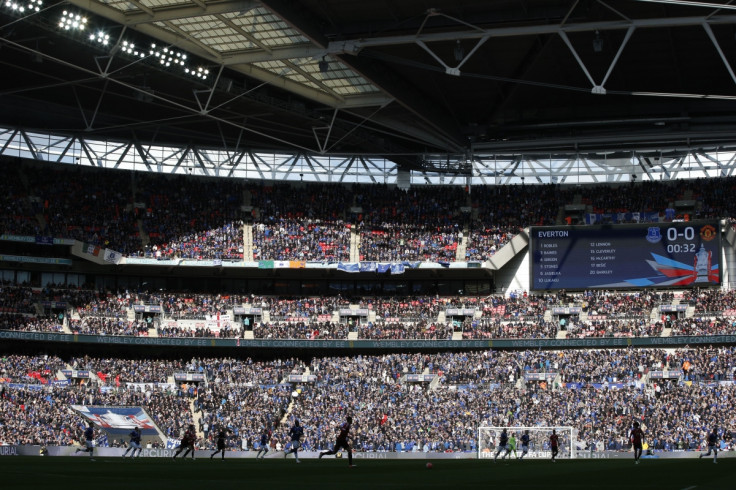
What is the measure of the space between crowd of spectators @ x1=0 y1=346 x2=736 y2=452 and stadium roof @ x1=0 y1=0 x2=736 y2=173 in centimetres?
1498

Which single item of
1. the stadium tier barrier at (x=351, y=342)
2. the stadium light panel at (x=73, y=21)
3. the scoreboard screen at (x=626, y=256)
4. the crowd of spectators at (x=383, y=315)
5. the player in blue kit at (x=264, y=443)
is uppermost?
the stadium light panel at (x=73, y=21)

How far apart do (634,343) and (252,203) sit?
2996cm

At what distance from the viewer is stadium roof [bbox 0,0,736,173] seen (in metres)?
40.5

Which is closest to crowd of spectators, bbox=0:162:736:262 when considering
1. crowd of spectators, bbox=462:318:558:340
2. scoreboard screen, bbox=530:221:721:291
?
scoreboard screen, bbox=530:221:721:291

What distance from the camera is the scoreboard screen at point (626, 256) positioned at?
59.1 metres

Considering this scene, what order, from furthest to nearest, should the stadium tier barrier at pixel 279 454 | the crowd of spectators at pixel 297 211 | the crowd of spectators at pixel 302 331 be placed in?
the crowd of spectators at pixel 297 211
the crowd of spectators at pixel 302 331
the stadium tier barrier at pixel 279 454

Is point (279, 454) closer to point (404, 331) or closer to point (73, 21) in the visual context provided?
point (404, 331)

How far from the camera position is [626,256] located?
199 feet

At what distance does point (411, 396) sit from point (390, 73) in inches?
743

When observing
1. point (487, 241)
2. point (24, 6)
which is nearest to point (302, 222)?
point (487, 241)

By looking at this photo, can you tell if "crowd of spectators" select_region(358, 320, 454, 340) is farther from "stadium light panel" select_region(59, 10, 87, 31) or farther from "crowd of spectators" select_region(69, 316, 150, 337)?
"stadium light panel" select_region(59, 10, 87, 31)

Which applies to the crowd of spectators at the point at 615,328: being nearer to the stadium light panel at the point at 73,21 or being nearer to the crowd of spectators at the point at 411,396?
the crowd of spectators at the point at 411,396

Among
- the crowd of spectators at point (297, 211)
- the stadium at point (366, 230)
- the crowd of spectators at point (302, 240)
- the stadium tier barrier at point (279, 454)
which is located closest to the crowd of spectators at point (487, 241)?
the crowd of spectators at point (297, 211)

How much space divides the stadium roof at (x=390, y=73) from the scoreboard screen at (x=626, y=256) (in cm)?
589
